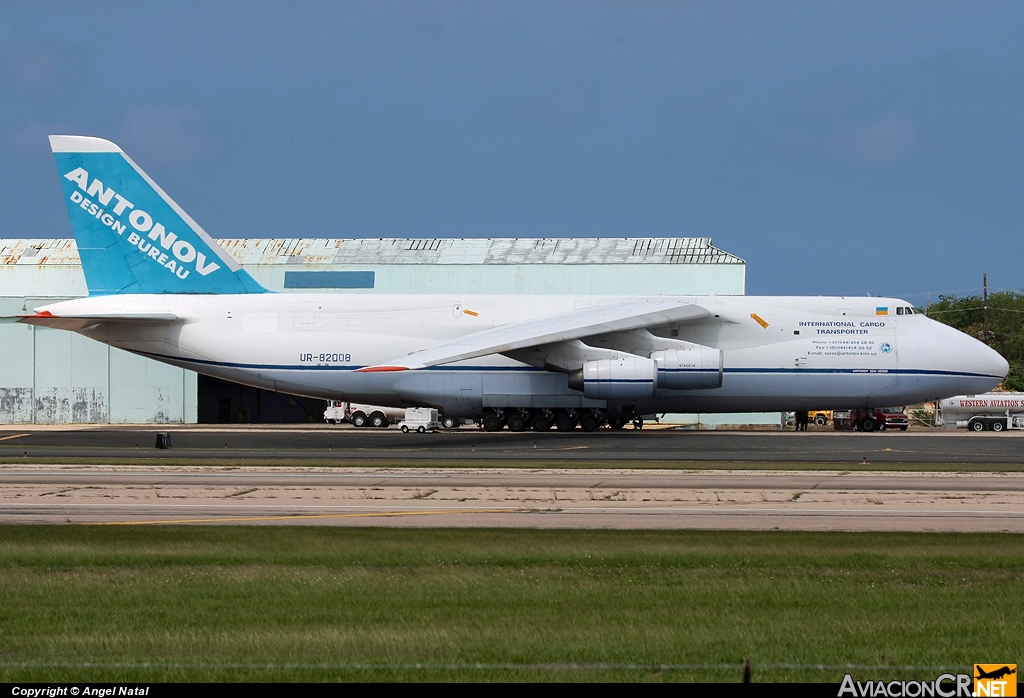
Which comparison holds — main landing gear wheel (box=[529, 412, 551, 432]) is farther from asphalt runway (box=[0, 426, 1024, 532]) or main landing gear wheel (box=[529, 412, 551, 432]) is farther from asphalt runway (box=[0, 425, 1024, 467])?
asphalt runway (box=[0, 426, 1024, 532])

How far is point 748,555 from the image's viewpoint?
1189 cm

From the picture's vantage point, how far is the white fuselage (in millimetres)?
34750

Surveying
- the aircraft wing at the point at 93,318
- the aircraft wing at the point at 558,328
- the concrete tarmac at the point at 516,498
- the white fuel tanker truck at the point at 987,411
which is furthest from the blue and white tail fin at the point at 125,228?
the white fuel tanker truck at the point at 987,411

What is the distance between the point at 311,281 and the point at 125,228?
18774 mm

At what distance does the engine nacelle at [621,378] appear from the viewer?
32.8 meters

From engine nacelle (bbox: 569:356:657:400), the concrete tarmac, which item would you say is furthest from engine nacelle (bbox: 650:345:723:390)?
the concrete tarmac

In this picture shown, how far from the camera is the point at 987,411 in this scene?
5509 cm

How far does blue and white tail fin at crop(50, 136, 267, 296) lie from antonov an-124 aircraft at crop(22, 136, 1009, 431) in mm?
48

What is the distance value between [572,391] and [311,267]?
2381cm

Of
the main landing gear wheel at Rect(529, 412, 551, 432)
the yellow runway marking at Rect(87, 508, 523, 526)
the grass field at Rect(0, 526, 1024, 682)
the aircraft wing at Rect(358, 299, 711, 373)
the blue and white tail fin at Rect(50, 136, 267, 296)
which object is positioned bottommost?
the grass field at Rect(0, 526, 1024, 682)

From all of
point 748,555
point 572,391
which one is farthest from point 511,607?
point 572,391

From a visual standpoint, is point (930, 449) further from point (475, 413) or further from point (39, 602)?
point (39, 602)

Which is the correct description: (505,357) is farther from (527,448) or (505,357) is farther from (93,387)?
(93,387)

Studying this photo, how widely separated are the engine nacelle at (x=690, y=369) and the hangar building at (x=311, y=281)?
60.3ft
